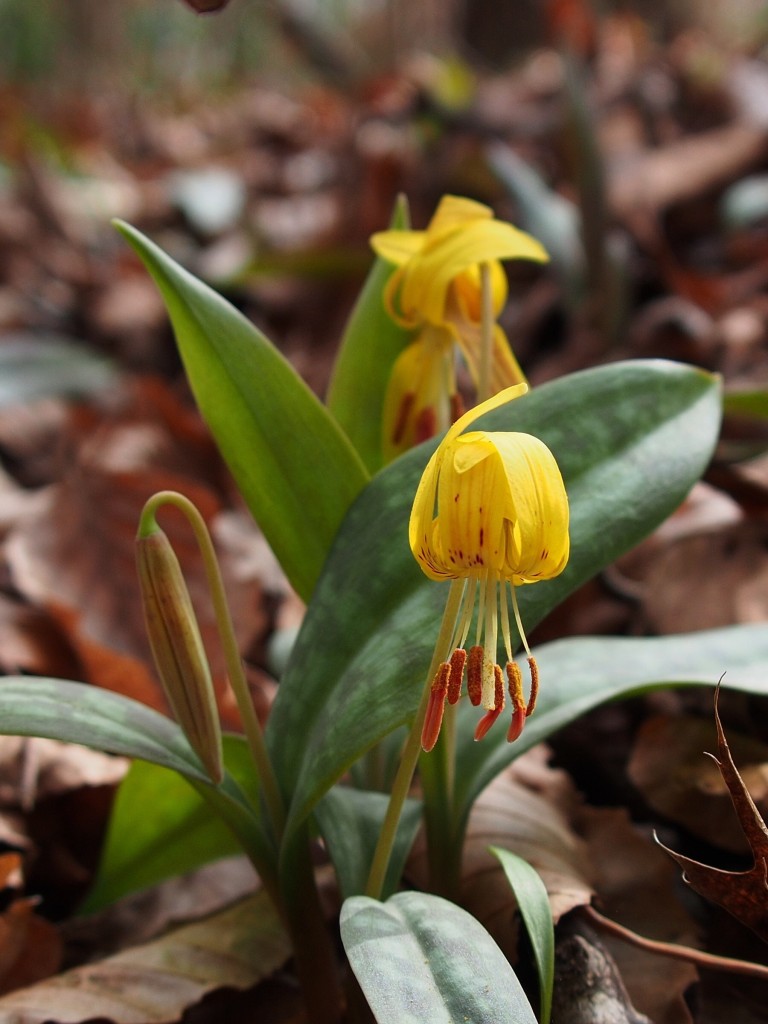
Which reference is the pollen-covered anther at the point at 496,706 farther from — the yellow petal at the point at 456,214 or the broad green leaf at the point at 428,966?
the yellow petal at the point at 456,214

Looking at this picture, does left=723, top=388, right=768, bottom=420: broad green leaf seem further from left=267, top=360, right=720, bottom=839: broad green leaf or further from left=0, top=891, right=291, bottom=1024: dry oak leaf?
left=0, top=891, right=291, bottom=1024: dry oak leaf

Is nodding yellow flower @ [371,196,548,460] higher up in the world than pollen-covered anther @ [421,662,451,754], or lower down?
higher up

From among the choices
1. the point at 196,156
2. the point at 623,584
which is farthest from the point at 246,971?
the point at 196,156

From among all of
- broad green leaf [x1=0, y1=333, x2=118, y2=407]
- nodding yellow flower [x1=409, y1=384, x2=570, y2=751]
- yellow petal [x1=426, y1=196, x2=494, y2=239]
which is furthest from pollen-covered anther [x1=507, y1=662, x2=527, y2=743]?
broad green leaf [x1=0, y1=333, x2=118, y2=407]

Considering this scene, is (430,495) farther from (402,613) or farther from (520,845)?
(520,845)

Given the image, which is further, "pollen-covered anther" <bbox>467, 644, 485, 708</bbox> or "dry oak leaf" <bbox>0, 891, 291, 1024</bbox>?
"dry oak leaf" <bbox>0, 891, 291, 1024</bbox>

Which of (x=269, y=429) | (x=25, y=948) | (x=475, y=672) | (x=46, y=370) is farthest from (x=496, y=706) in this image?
(x=46, y=370)

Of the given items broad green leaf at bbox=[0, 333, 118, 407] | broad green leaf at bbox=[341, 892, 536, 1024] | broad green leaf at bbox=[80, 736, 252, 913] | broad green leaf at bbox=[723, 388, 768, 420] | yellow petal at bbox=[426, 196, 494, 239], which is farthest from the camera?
broad green leaf at bbox=[0, 333, 118, 407]

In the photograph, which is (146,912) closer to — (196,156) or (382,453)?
(382,453)
